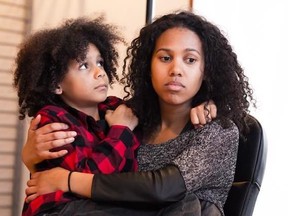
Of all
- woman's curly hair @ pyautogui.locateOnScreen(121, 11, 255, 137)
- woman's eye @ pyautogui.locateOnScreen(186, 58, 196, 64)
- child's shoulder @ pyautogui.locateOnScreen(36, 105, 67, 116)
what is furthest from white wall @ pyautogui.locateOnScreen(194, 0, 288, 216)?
child's shoulder @ pyautogui.locateOnScreen(36, 105, 67, 116)

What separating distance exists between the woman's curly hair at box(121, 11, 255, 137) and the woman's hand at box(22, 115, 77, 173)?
10.3 inches

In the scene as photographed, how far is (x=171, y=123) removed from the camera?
1.38m

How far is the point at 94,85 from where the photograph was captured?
1.35 m

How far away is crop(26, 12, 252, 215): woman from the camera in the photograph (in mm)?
1119

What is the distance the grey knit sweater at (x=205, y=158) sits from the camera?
1129 millimetres

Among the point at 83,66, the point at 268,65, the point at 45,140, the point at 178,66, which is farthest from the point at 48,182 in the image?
the point at 268,65

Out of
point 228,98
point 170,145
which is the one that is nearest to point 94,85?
point 170,145

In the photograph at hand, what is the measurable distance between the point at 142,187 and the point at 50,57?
0.51 m

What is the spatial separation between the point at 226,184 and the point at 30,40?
737 mm

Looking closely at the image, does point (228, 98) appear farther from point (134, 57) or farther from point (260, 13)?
point (260, 13)

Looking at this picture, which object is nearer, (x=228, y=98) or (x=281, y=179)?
(x=228, y=98)

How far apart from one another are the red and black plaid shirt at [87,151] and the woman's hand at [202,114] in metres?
0.18

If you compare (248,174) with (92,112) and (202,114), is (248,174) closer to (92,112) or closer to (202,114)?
(202,114)

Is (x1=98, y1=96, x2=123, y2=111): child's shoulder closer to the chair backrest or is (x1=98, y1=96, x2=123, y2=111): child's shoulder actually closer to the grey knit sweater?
the grey knit sweater
